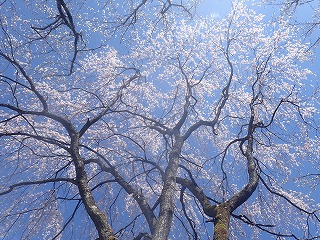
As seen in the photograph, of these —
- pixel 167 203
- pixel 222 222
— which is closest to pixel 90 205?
pixel 167 203

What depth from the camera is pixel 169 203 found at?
4.64m

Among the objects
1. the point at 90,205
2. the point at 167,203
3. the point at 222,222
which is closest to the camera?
the point at 222,222

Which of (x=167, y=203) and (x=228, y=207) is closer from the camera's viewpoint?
(x=228, y=207)

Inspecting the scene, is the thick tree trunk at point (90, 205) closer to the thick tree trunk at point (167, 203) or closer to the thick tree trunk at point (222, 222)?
the thick tree trunk at point (167, 203)

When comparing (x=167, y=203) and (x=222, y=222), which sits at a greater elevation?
(x=167, y=203)

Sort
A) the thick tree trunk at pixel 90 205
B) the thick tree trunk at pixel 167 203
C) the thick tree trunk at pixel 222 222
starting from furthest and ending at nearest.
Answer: the thick tree trunk at pixel 167 203 → the thick tree trunk at pixel 90 205 → the thick tree trunk at pixel 222 222

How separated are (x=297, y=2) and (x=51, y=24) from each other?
3.35m

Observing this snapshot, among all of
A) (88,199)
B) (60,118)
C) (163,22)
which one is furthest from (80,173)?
(163,22)

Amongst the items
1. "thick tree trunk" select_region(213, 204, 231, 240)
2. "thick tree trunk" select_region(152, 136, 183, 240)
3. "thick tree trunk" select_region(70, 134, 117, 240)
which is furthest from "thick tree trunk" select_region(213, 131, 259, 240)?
"thick tree trunk" select_region(70, 134, 117, 240)

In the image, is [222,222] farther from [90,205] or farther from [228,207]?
[90,205]

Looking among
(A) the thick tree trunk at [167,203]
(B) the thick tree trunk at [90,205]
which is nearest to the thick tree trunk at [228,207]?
(A) the thick tree trunk at [167,203]

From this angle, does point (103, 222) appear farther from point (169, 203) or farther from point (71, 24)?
point (71, 24)

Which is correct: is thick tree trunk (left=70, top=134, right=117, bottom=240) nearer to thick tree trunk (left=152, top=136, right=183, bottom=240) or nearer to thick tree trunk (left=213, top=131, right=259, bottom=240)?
thick tree trunk (left=152, top=136, right=183, bottom=240)

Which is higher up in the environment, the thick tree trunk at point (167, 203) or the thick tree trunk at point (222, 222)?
the thick tree trunk at point (167, 203)
